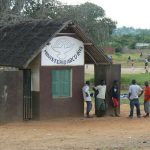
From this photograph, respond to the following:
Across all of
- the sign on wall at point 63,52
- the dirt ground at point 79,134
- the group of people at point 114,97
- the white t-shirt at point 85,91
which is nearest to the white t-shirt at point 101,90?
the group of people at point 114,97

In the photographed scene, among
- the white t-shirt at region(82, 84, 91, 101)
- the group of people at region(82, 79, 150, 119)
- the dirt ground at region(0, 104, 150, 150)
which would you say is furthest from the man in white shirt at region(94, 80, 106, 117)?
the white t-shirt at region(82, 84, 91, 101)

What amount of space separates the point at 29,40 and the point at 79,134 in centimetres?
528

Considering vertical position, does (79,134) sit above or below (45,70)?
below

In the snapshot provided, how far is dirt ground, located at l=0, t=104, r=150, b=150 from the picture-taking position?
1366cm

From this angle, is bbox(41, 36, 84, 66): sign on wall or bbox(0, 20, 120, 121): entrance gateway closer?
bbox(0, 20, 120, 121): entrance gateway

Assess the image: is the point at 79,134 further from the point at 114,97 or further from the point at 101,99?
the point at 114,97

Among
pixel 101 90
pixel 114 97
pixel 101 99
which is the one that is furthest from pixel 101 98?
pixel 114 97

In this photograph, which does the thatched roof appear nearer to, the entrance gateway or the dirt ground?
the entrance gateway

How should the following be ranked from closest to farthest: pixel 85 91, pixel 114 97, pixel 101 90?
pixel 85 91, pixel 101 90, pixel 114 97

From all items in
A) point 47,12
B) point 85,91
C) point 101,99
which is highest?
point 47,12

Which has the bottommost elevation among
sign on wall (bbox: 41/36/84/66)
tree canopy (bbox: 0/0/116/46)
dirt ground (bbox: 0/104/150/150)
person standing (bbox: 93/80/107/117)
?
dirt ground (bbox: 0/104/150/150)

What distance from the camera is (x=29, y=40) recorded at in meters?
20.4

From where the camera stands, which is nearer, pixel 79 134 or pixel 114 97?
pixel 79 134

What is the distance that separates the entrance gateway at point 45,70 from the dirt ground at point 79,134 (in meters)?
0.61
